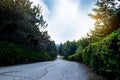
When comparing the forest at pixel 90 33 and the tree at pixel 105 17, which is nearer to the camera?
the forest at pixel 90 33

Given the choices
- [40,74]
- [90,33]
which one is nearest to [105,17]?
[90,33]

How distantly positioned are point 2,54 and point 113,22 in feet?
41.1

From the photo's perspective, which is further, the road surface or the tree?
the tree

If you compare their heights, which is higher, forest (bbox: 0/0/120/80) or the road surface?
forest (bbox: 0/0/120/80)

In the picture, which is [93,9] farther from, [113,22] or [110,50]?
[110,50]

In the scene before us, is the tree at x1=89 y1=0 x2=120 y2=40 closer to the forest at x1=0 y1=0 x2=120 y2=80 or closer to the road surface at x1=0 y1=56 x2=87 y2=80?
the forest at x1=0 y1=0 x2=120 y2=80

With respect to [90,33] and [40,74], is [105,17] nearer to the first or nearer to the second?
[90,33]

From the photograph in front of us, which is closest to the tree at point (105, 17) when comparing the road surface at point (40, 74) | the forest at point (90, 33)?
the forest at point (90, 33)

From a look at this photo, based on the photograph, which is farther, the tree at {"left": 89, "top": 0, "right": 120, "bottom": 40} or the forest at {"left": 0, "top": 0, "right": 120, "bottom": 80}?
the tree at {"left": 89, "top": 0, "right": 120, "bottom": 40}

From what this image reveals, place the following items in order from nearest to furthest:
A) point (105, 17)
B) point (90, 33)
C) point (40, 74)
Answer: point (40, 74) → point (105, 17) → point (90, 33)

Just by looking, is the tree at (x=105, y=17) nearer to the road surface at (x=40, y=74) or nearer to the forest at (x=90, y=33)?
the forest at (x=90, y=33)

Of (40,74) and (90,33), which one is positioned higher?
(90,33)

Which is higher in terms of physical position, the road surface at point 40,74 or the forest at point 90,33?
the forest at point 90,33

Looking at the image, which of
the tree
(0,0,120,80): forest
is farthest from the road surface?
the tree
